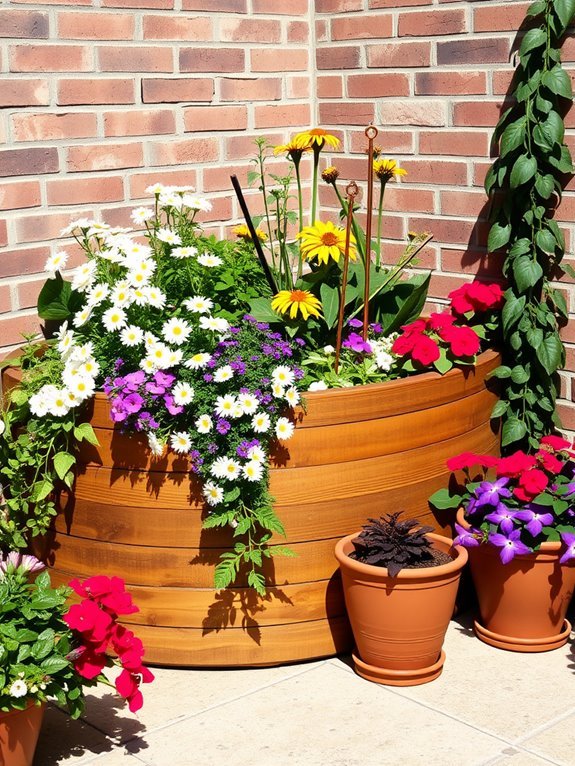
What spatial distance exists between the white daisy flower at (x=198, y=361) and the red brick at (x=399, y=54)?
1.30 meters

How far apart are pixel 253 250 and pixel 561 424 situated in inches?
40.9

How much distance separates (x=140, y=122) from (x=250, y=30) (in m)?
0.54

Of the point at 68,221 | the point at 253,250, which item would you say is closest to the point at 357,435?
the point at 253,250

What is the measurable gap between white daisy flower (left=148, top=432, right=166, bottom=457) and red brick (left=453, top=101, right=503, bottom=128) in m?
1.39

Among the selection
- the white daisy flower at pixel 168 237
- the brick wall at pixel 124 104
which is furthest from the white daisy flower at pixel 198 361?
the brick wall at pixel 124 104

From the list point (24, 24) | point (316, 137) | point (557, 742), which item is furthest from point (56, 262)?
point (557, 742)

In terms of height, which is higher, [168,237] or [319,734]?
[168,237]

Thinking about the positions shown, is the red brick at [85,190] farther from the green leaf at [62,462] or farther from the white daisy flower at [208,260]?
the green leaf at [62,462]

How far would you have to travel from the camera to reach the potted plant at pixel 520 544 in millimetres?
2906

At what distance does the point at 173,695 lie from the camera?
9.16 feet

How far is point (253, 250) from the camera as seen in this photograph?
3.34 metres

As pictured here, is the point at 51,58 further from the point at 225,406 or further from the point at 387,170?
the point at 225,406

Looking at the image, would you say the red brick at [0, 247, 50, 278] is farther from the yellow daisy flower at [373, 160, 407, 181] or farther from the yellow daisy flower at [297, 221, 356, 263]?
the yellow daisy flower at [373, 160, 407, 181]

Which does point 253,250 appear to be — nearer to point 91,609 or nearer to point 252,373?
point 252,373
